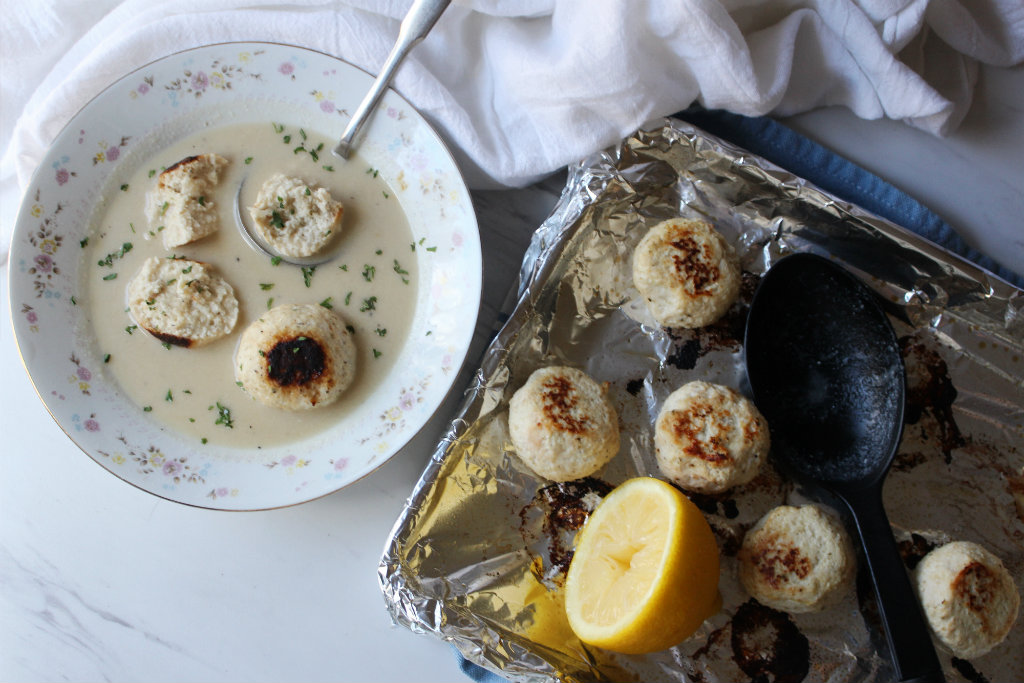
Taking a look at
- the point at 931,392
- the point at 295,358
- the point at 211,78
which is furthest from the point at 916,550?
the point at 211,78

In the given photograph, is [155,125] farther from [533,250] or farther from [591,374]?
[591,374]

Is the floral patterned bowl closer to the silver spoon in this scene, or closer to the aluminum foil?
the silver spoon

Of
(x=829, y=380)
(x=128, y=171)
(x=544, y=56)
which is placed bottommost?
(x=128, y=171)

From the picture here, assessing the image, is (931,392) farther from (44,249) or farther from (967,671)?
(44,249)

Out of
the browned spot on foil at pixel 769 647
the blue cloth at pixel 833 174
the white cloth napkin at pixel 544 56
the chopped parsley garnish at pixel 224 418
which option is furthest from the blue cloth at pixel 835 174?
the chopped parsley garnish at pixel 224 418

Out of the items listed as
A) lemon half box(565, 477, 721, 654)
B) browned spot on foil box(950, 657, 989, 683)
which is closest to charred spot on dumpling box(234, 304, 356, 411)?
lemon half box(565, 477, 721, 654)

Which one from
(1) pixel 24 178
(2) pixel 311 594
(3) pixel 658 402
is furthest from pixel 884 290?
(1) pixel 24 178
